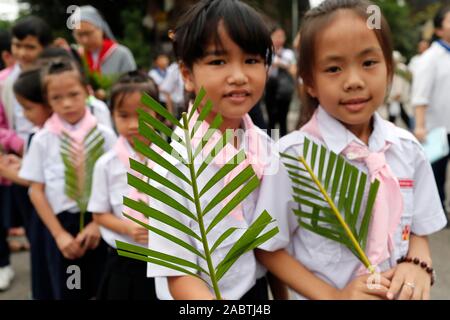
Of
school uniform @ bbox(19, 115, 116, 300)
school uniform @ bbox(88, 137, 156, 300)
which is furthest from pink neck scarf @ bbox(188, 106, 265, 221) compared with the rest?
school uniform @ bbox(19, 115, 116, 300)

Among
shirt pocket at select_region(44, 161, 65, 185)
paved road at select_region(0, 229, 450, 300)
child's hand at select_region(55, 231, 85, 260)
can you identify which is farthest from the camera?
paved road at select_region(0, 229, 450, 300)

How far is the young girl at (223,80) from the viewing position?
3.80 feet

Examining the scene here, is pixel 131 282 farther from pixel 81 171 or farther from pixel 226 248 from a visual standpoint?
pixel 226 248

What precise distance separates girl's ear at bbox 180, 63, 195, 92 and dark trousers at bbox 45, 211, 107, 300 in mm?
1120

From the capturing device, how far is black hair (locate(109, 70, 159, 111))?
6.41ft

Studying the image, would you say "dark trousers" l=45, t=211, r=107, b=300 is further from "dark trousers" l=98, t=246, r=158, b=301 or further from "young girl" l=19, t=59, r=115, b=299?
"dark trousers" l=98, t=246, r=158, b=301

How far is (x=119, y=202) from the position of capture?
1885 mm

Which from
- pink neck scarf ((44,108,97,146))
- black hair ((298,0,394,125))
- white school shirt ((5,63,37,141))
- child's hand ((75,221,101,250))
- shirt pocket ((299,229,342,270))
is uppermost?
white school shirt ((5,63,37,141))

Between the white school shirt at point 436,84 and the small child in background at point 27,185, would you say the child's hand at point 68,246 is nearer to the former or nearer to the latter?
the small child in background at point 27,185

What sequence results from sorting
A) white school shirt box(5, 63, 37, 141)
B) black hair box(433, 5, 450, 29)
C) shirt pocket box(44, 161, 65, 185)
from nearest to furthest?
shirt pocket box(44, 161, 65, 185), white school shirt box(5, 63, 37, 141), black hair box(433, 5, 450, 29)

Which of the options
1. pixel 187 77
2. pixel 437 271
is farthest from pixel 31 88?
pixel 437 271

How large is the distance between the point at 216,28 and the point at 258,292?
699mm

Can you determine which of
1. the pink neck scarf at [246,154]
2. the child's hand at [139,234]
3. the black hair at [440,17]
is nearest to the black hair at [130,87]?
the child's hand at [139,234]

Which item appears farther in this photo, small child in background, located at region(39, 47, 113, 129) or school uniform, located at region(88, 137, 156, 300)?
small child in background, located at region(39, 47, 113, 129)
